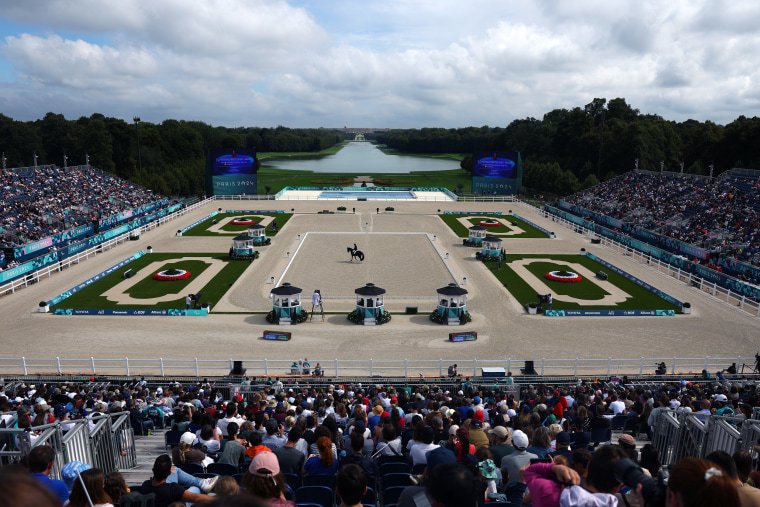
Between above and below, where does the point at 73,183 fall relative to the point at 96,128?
below

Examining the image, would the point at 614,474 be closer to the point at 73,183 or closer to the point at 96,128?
the point at 73,183

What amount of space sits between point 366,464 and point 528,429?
397cm

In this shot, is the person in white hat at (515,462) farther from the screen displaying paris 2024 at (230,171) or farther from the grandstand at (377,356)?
the screen displaying paris 2024 at (230,171)

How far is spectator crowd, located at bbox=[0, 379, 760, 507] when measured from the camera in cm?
490

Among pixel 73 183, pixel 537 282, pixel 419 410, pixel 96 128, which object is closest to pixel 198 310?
pixel 419 410

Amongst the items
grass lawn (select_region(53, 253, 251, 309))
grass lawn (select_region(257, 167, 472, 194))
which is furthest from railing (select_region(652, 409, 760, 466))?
grass lawn (select_region(257, 167, 472, 194))

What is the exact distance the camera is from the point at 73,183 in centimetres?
6906

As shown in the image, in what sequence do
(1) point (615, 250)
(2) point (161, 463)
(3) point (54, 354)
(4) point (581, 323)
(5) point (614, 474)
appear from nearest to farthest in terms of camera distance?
(5) point (614, 474) < (2) point (161, 463) < (3) point (54, 354) < (4) point (581, 323) < (1) point (615, 250)

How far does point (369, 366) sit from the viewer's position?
25516 mm

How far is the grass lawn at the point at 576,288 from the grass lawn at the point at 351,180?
7172 cm

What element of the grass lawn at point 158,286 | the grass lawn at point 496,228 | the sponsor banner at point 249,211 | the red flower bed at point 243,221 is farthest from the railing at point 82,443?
the sponsor banner at point 249,211

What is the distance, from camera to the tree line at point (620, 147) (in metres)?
81.1

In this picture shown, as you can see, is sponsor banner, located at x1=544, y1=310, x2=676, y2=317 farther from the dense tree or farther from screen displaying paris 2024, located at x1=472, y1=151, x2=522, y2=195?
screen displaying paris 2024, located at x1=472, y1=151, x2=522, y2=195

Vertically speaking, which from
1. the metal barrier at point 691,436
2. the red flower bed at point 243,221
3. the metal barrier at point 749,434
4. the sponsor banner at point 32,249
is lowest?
the sponsor banner at point 32,249
